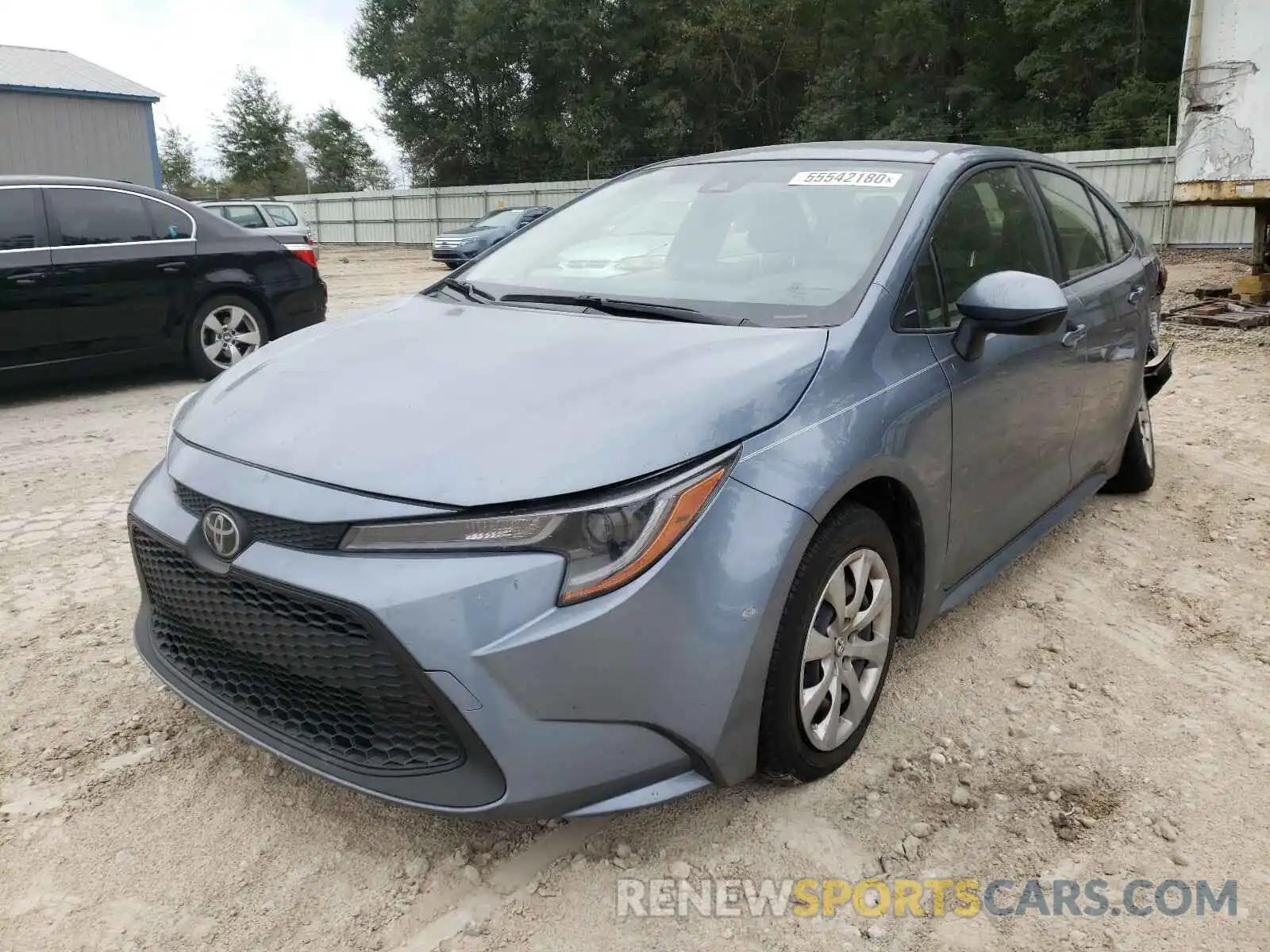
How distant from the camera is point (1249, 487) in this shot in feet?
15.6

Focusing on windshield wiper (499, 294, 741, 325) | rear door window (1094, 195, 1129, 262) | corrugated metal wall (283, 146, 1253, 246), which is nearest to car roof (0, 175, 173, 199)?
windshield wiper (499, 294, 741, 325)

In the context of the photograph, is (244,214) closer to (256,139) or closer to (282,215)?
(282,215)

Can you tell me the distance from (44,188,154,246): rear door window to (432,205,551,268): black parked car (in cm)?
1402

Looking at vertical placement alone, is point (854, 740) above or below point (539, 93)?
below

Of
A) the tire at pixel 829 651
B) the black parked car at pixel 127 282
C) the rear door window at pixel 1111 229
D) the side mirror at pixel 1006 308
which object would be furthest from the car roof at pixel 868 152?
the black parked car at pixel 127 282

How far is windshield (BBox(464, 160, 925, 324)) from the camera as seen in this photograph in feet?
8.91

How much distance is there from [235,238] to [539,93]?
109ft

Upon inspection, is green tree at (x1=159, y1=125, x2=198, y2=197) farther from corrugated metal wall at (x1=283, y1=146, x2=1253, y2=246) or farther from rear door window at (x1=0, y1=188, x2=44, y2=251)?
rear door window at (x1=0, y1=188, x2=44, y2=251)

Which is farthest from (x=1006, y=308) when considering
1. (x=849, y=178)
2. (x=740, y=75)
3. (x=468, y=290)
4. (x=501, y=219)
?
(x=740, y=75)

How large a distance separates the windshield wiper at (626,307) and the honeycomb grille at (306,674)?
120 centimetres

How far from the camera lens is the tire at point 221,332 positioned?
23.5 feet

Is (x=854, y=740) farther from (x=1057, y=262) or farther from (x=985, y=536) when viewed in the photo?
(x=1057, y=262)

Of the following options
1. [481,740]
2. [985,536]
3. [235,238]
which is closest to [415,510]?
[481,740]

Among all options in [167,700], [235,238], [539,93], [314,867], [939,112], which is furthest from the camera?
[539,93]
